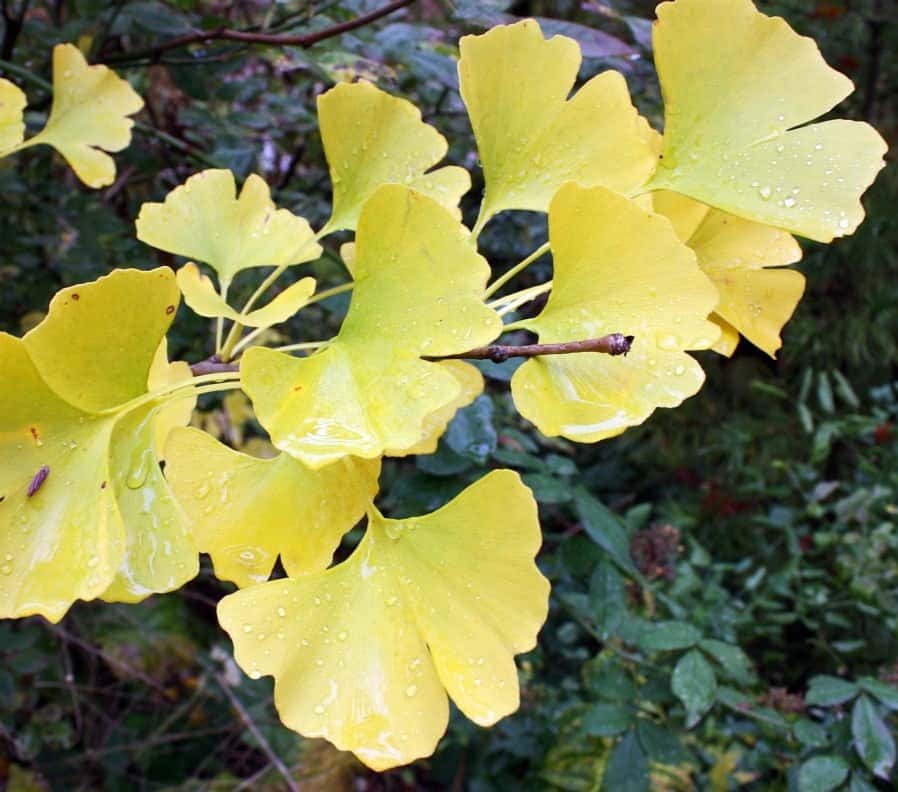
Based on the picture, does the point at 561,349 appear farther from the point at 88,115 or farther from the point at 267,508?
the point at 88,115

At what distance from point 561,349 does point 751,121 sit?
15 centimetres

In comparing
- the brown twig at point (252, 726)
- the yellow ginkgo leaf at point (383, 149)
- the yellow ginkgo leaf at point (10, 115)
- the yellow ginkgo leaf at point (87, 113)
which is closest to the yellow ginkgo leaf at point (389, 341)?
the yellow ginkgo leaf at point (383, 149)

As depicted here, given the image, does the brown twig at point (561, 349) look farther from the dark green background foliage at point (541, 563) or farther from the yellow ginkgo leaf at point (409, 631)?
the dark green background foliage at point (541, 563)

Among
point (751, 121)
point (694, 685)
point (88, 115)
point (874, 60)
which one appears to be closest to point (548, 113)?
point (751, 121)

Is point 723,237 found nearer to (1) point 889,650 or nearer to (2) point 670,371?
(2) point 670,371

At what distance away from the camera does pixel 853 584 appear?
3.59 ft

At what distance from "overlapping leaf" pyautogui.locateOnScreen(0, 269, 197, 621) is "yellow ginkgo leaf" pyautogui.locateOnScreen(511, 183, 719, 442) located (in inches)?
6.1

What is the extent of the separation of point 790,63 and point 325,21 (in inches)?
→ 25.4

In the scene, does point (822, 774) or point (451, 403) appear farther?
point (822, 774)


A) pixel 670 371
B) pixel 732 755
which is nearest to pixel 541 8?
pixel 732 755

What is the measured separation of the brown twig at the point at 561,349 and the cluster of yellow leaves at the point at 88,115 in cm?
38

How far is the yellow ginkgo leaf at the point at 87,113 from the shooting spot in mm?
576

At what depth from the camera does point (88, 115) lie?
589 millimetres

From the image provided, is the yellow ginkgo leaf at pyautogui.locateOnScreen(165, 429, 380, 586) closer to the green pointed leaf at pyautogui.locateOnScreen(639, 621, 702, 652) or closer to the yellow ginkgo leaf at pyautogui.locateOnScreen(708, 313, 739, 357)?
the yellow ginkgo leaf at pyautogui.locateOnScreen(708, 313, 739, 357)
